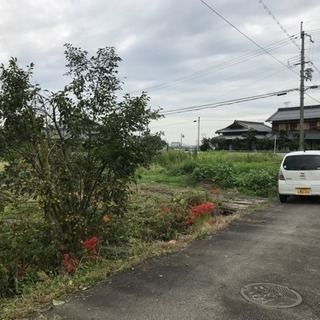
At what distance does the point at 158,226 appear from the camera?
268 inches

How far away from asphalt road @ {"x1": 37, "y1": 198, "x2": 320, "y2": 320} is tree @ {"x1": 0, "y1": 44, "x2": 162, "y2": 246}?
1089mm

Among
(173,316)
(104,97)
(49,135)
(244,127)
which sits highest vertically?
(244,127)

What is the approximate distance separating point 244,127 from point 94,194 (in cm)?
5178

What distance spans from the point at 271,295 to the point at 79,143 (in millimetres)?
3093

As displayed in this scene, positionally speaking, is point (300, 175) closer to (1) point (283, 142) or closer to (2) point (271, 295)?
(2) point (271, 295)

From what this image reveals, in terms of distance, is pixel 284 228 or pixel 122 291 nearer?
pixel 122 291

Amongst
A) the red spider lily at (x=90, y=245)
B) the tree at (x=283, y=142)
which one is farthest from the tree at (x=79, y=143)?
the tree at (x=283, y=142)

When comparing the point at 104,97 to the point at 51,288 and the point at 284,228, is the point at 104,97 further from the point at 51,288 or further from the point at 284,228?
the point at 284,228

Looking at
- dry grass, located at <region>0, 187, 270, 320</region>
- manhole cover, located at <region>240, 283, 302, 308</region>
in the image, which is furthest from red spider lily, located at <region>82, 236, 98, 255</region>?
manhole cover, located at <region>240, 283, 302, 308</region>

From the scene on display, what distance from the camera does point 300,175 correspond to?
10141 millimetres

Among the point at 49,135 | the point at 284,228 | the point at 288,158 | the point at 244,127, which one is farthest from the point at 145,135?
the point at 244,127

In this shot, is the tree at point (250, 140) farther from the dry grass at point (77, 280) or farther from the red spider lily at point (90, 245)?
the red spider lily at point (90, 245)

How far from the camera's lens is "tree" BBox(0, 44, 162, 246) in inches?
183

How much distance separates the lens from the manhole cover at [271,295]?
142 inches
